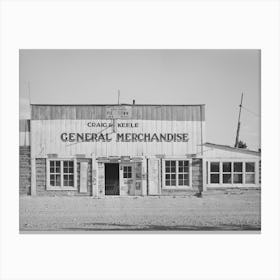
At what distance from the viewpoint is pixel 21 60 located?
1450 centimetres

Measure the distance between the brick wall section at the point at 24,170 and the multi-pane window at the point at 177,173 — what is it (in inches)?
139

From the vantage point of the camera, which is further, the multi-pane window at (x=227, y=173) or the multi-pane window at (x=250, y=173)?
the multi-pane window at (x=227, y=173)

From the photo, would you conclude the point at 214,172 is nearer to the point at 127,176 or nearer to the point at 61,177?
the point at 127,176

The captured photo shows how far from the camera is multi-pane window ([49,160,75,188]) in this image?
1549 centimetres

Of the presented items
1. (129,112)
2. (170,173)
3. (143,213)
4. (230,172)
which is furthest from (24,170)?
(230,172)

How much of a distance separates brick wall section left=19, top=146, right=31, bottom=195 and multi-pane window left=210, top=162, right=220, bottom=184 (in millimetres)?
4727

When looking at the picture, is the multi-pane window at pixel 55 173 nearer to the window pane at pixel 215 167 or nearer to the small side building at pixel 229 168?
the small side building at pixel 229 168

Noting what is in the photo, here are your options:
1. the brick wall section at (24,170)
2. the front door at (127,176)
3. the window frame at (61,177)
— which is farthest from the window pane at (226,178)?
the brick wall section at (24,170)

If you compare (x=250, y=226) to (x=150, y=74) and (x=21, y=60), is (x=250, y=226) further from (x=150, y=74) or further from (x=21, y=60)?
(x=21, y=60)

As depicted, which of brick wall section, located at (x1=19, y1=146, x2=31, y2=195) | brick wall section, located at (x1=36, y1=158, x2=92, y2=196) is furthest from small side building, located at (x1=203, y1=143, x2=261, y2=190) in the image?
brick wall section, located at (x1=19, y1=146, x2=31, y2=195)

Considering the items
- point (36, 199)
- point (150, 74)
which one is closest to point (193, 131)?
point (150, 74)

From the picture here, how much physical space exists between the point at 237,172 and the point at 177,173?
1576 millimetres

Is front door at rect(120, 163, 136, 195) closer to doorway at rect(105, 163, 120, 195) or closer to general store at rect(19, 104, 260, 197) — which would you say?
general store at rect(19, 104, 260, 197)

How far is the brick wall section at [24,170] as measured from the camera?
1514 centimetres
